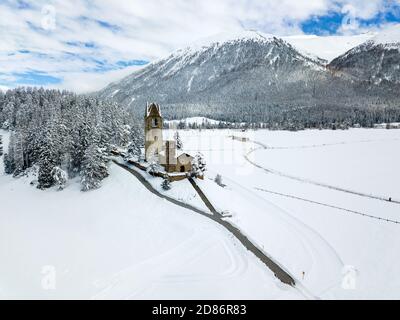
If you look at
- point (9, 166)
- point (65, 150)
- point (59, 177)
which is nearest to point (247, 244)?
point (59, 177)

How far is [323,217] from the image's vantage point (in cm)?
4116

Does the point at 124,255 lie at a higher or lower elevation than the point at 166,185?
lower

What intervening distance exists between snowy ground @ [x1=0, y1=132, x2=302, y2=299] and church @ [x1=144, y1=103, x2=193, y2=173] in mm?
7117

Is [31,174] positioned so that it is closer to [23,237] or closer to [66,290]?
[23,237]

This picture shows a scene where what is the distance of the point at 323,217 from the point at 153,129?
33079 mm

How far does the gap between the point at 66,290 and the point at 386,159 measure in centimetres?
8464

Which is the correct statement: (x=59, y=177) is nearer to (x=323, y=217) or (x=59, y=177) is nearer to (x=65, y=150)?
(x=65, y=150)

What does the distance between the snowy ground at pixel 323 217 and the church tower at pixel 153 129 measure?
1355 centimetres

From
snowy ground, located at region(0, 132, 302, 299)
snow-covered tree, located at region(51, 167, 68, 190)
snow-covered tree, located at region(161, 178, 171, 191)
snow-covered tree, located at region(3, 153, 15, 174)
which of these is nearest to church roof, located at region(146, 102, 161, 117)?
snow-covered tree, located at region(161, 178, 171, 191)

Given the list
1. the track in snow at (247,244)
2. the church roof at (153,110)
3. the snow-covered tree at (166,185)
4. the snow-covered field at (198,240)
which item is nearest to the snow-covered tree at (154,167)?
the snow-covered field at (198,240)

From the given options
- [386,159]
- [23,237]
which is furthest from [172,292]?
[386,159]

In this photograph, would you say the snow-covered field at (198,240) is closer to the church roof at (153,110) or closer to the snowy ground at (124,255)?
the snowy ground at (124,255)

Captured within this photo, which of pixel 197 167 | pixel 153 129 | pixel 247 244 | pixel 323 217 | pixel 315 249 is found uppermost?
pixel 153 129

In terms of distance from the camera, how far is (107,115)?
3346 inches
